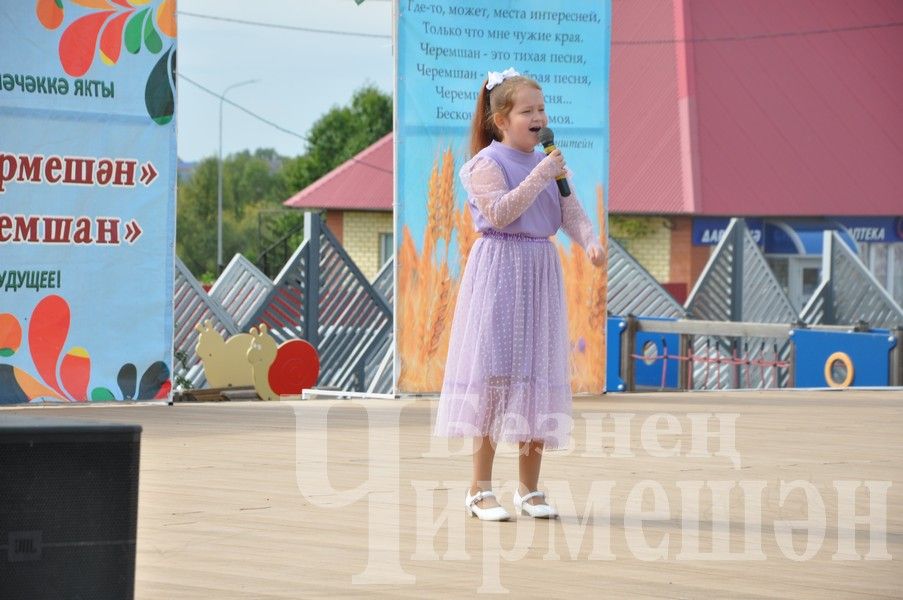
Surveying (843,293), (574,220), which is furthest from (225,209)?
(574,220)

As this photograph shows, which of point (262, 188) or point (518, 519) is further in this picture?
point (262, 188)

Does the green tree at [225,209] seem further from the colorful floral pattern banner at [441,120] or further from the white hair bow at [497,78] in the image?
the white hair bow at [497,78]

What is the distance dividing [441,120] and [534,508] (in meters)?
5.32

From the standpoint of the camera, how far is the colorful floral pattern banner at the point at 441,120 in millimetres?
10188

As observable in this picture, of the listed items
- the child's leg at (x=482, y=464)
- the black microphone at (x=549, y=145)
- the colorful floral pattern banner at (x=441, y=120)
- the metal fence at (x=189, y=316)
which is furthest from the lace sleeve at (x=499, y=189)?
the metal fence at (x=189, y=316)

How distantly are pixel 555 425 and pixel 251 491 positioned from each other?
3.83 ft

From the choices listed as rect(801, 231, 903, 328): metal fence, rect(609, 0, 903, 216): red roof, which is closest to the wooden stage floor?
rect(801, 231, 903, 328): metal fence

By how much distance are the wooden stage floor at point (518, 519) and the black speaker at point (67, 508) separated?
692mm

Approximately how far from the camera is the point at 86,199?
9.09 metres

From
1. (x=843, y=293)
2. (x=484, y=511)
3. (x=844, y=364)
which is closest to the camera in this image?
(x=484, y=511)

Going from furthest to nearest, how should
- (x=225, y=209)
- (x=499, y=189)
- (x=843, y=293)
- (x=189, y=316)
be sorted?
(x=225, y=209) → (x=843, y=293) → (x=189, y=316) → (x=499, y=189)

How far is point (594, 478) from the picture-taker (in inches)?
249

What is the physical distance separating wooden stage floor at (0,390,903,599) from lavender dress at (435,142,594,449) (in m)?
0.33

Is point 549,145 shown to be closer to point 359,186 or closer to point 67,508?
point 67,508
